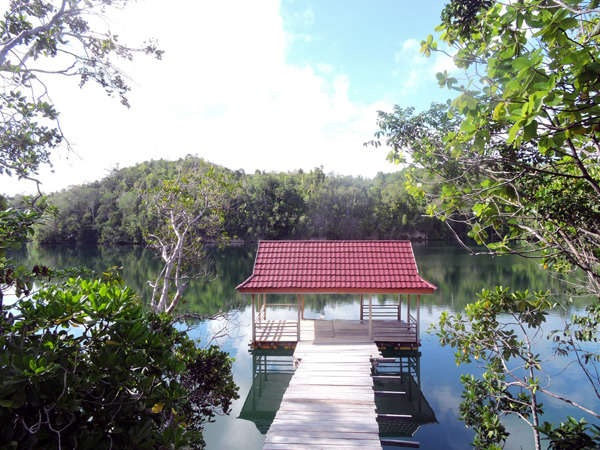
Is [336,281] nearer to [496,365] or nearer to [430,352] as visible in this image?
[430,352]

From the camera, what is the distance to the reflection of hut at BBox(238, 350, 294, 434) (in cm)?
687

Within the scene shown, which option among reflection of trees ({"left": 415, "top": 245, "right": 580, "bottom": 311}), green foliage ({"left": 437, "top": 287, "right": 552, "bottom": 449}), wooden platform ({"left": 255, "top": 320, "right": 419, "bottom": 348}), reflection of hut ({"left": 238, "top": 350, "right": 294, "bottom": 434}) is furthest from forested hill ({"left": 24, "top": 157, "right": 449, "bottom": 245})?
green foliage ({"left": 437, "top": 287, "right": 552, "bottom": 449})

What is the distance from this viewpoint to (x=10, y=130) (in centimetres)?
373

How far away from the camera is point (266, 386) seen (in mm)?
8133

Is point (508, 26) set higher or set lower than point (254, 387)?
higher

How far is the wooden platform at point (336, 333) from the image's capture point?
9.17 m

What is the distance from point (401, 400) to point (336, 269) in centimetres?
348

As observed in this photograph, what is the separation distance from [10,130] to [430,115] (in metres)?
4.66

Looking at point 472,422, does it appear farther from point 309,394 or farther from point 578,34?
point 578,34

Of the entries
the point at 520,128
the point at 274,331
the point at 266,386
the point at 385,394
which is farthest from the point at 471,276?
the point at 520,128

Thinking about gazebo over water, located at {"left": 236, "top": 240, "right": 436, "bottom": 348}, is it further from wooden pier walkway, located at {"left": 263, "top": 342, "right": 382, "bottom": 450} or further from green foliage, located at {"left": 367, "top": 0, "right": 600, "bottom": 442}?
green foliage, located at {"left": 367, "top": 0, "right": 600, "bottom": 442}

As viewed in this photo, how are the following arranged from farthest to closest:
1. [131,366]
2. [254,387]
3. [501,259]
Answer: [501,259]
[254,387]
[131,366]

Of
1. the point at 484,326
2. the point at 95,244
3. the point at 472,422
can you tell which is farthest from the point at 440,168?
the point at 95,244

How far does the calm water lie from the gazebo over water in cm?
70
